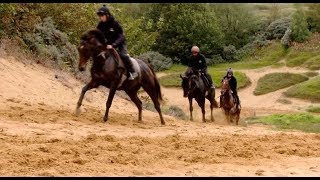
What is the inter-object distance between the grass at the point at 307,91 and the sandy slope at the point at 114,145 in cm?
2253

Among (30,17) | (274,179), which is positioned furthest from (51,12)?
(274,179)

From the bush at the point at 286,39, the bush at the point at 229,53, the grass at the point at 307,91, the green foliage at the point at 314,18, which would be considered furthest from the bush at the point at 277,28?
the grass at the point at 307,91

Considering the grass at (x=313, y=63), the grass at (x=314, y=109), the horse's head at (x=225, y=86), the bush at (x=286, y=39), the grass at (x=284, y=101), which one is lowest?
the grass at (x=284, y=101)

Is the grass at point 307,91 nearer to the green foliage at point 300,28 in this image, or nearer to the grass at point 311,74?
the grass at point 311,74

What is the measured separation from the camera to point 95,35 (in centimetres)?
1393

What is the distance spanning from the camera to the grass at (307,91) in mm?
38094

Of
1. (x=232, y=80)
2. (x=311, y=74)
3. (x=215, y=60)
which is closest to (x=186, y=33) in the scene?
(x=215, y=60)

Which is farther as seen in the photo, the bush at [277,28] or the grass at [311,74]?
the bush at [277,28]

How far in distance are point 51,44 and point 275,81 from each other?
2351cm

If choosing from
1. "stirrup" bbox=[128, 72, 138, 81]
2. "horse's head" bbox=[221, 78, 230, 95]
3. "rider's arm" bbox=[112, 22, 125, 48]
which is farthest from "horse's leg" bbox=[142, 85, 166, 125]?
"horse's head" bbox=[221, 78, 230, 95]

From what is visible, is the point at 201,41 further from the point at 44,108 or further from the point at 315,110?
the point at 44,108

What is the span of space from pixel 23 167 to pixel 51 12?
58.3ft

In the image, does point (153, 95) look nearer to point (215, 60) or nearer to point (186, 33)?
point (186, 33)

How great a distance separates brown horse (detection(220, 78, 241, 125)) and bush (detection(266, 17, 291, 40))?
37.3 metres
